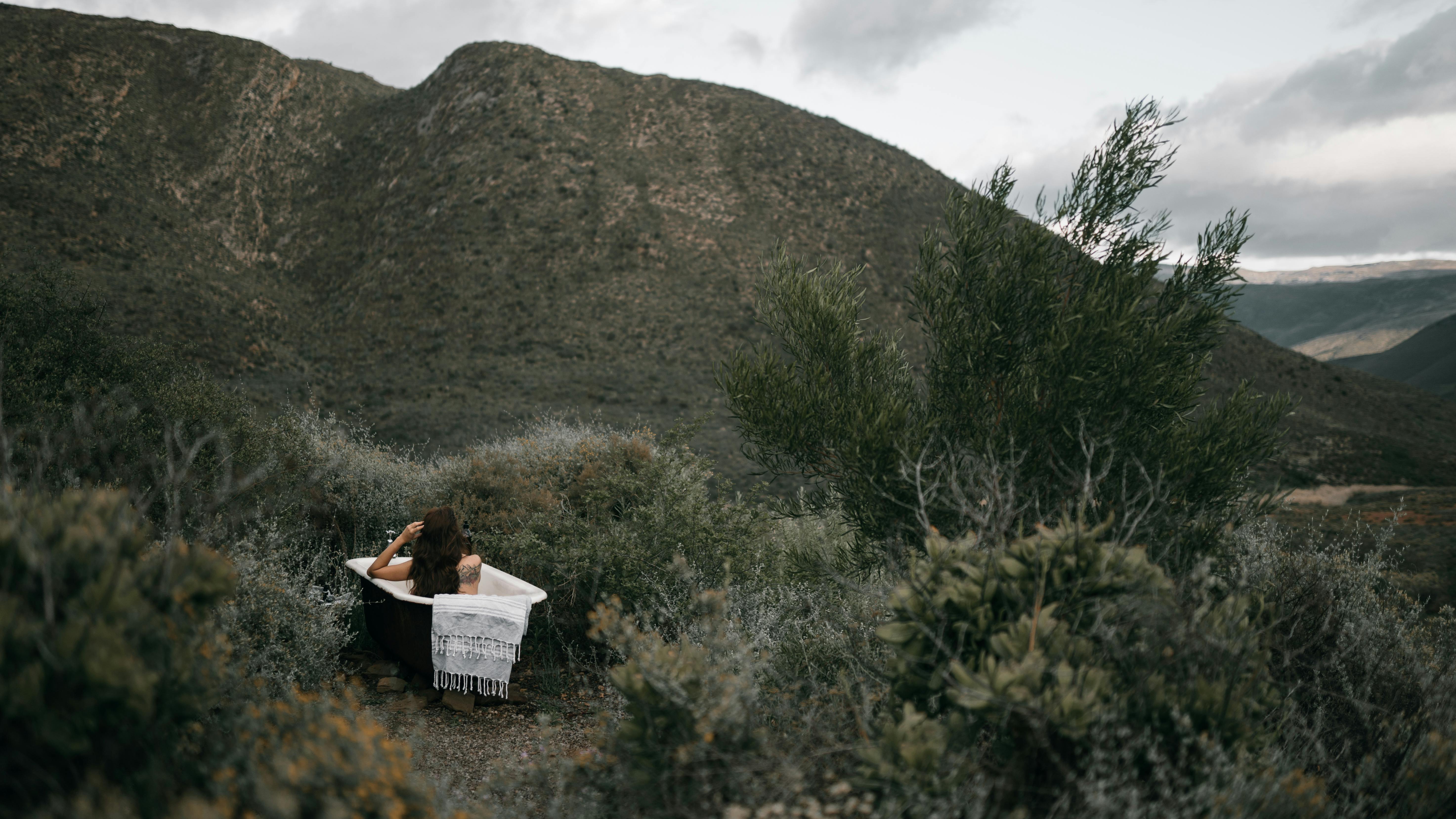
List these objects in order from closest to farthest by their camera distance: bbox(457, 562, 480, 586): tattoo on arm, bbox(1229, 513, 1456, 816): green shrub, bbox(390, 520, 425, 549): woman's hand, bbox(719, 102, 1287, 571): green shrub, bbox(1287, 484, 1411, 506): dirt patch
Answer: bbox(1229, 513, 1456, 816): green shrub → bbox(719, 102, 1287, 571): green shrub → bbox(457, 562, 480, 586): tattoo on arm → bbox(390, 520, 425, 549): woman's hand → bbox(1287, 484, 1411, 506): dirt patch

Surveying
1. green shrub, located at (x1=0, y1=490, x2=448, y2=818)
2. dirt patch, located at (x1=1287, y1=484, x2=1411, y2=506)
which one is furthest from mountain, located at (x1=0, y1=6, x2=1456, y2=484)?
green shrub, located at (x1=0, y1=490, x2=448, y2=818)

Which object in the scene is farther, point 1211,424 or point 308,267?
point 308,267

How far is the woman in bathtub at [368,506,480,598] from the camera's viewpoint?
597cm

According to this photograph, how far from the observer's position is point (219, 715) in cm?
331

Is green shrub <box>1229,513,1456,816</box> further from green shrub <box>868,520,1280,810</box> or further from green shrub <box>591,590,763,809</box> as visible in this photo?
green shrub <box>591,590,763,809</box>

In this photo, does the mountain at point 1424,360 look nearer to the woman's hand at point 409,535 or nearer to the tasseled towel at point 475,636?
the tasseled towel at point 475,636

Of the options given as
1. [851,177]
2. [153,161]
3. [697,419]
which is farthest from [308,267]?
[697,419]

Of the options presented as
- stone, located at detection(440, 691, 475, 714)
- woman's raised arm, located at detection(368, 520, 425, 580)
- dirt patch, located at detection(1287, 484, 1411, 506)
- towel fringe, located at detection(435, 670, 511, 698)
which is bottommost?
dirt patch, located at detection(1287, 484, 1411, 506)

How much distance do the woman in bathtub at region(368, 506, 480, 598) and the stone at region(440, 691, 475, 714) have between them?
86cm

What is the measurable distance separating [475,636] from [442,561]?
0.79m

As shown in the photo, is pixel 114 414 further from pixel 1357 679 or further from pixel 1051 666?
pixel 1357 679

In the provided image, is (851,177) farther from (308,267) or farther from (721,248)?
(308,267)

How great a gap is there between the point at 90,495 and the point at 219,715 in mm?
1374

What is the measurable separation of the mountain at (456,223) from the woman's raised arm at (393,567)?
53.8 feet
